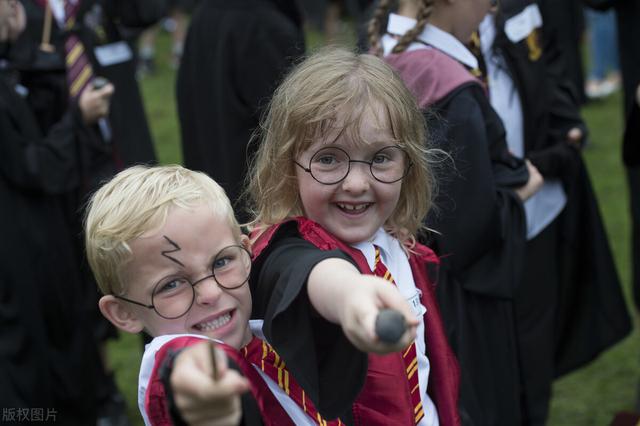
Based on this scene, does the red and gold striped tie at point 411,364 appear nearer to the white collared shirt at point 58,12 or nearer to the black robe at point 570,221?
the black robe at point 570,221

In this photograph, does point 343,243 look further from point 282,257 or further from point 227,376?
point 227,376

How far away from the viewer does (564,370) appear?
3695mm

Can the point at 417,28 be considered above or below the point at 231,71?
above

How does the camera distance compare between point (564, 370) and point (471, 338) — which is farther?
point (564, 370)

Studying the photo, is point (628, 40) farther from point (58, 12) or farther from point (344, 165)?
point (344, 165)

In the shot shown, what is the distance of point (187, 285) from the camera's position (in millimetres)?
1702

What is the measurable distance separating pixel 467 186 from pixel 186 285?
1147 mm

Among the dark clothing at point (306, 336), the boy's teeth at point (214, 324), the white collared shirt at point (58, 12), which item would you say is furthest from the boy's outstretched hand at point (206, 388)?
the white collared shirt at point (58, 12)

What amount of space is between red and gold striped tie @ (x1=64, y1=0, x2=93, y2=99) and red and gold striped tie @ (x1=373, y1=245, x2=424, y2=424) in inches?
90.6

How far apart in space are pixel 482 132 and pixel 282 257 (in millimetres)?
1064

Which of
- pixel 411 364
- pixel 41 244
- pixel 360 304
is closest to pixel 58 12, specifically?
pixel 41 244

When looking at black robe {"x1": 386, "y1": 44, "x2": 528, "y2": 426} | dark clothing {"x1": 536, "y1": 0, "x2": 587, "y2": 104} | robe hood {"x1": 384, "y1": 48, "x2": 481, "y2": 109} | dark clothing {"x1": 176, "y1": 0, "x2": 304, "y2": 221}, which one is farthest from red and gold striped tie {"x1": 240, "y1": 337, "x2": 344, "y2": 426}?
dark clothing {"x1": 536, "y1": 0, "x2": 587, "y2": 104}

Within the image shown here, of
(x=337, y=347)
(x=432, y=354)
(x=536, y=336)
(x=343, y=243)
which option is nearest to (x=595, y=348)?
(x=536, y=336)

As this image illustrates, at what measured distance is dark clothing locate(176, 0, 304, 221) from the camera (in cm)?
390
